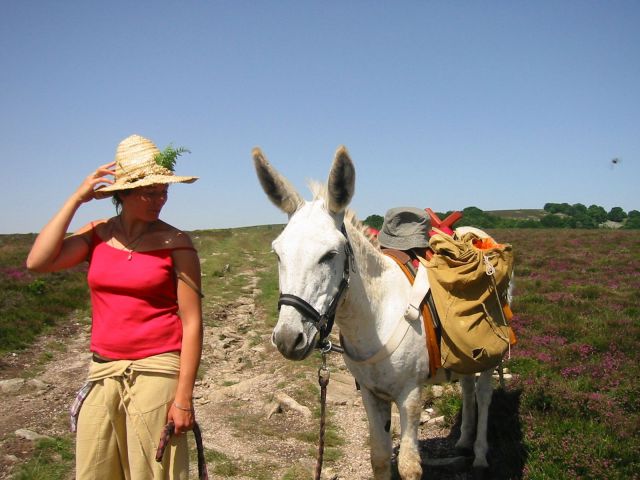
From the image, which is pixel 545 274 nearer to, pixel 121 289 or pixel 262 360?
pixel 262 360

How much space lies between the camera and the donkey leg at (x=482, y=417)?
466 centimetres

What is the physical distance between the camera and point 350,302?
3.21 metres

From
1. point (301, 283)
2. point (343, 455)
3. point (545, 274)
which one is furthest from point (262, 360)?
point (545, 274)

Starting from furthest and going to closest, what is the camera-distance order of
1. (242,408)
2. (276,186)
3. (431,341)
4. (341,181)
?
(242,408) → (431,341) → (276,186) → (341,181)

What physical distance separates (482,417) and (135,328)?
386cm

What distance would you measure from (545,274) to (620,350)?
9.09 metres

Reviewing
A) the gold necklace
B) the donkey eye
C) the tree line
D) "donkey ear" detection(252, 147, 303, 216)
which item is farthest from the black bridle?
the tree line

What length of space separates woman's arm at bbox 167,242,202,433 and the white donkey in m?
0.43

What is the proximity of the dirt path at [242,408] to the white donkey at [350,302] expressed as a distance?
1.52 m

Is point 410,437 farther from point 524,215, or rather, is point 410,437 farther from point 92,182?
point 524,215

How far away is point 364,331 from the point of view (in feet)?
10.9

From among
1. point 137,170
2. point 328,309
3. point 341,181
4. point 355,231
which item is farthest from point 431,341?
point 137,170

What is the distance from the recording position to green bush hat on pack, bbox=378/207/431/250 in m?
4.46

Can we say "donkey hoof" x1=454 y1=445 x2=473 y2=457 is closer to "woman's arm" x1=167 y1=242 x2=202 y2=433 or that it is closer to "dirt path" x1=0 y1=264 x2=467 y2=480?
"dirt path" x1=0 y1=264 x2=467 y2=480
